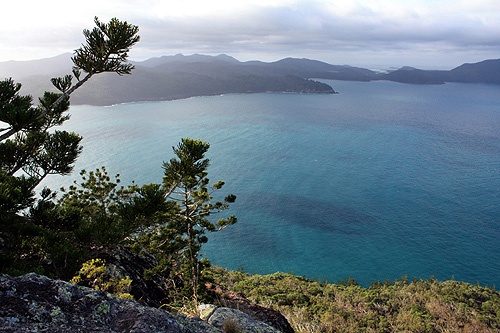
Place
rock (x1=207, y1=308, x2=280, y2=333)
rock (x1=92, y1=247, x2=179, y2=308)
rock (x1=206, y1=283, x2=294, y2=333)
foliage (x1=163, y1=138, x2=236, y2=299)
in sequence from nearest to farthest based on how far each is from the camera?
1. rock (x1=207, y1=308, x2=280, y2=333)
2. rock (x1=206, y1=283, x2=294, y2=333)
3. rock (x1=92, y1=247, x2=179, y2=308)
4. foliage (x1=163, y1=138, x2=236, y2=299)

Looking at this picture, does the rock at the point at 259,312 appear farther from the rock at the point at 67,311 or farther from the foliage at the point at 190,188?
the rock at the point at 67,311


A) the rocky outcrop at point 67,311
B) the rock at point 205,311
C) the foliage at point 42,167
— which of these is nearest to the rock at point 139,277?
the foliage at point 42,167

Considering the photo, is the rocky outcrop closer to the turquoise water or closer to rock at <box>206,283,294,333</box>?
rock at <box>206,283,294,333</box>

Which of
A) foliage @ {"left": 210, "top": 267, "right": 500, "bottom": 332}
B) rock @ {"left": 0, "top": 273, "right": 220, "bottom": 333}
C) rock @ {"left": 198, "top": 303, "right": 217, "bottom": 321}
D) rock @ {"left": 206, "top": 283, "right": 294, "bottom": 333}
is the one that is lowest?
foliage @ {"left": 210, "top": 267, "right": 500, "bottom": 332}

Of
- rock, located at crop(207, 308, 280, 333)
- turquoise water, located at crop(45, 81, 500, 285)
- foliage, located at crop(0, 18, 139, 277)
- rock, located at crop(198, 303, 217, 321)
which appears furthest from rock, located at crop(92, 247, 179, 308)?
turquoise water, located at crop(45, 81, 500, 285)

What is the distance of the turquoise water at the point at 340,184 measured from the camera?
36.7m

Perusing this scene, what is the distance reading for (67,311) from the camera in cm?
351

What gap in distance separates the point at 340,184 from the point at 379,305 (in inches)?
1235

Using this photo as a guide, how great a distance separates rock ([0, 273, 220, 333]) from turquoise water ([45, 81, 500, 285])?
32.5 meters

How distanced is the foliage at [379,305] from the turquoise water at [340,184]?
7.69m

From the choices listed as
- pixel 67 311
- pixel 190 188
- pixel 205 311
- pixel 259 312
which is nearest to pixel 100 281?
pixel 205 311

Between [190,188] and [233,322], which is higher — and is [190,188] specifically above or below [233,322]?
above

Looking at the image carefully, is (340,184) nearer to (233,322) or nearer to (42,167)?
(42,167)

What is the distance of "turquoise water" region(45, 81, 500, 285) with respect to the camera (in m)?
36.7
